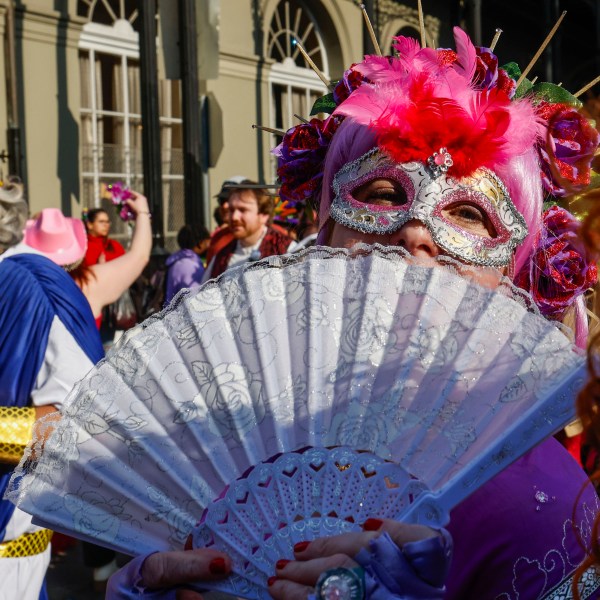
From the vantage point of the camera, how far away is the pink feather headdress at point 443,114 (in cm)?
190

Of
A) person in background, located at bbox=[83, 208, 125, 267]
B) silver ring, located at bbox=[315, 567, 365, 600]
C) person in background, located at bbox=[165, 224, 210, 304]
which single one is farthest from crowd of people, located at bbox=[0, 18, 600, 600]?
person in background, located at bbox=[83, 208, 125, 267]

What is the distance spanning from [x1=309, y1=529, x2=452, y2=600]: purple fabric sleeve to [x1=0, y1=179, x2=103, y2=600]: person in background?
192 centimetres

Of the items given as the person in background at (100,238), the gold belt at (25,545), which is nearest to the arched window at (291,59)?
the person in background at (100,238)

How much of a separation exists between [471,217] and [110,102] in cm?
1141

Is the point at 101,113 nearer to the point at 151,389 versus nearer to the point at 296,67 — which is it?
the point at 296,67

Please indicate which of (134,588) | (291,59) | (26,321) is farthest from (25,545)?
(291,59)

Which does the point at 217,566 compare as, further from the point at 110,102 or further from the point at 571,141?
the point at 110,102

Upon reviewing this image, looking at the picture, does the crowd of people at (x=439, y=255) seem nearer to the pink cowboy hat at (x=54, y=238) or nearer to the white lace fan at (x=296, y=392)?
the white lace fan at (x=296, y=392)

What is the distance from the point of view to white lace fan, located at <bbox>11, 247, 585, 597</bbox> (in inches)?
53.6

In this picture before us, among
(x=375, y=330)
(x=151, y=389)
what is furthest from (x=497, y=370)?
(x=151, y=389)

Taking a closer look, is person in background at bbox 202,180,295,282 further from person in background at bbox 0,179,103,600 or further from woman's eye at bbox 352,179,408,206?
woman's eye at bbox 352,179,408,206

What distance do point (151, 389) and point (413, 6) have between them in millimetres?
17910

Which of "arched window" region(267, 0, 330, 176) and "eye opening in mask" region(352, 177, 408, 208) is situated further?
"arched window" region(267, 0, 330, 176)

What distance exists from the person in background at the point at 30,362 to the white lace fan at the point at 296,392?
4.75 ft
